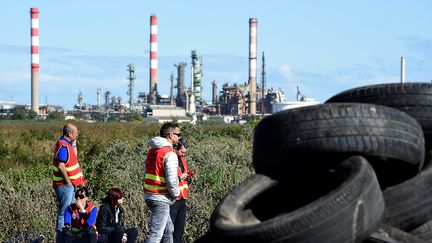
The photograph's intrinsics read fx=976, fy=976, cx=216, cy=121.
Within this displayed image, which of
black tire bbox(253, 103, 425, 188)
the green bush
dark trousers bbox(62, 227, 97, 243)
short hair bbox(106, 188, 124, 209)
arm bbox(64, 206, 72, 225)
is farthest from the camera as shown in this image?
the green bush

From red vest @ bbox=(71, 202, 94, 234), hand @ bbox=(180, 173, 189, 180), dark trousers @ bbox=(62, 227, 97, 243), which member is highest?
hand @ bbox=(180, 173, 189, 180)

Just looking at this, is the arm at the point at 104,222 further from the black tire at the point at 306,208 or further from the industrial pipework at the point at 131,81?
the industrial pipework at the point at 131,81

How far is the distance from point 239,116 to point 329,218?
106615 millimetres

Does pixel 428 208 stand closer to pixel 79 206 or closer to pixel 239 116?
pixel 79 206

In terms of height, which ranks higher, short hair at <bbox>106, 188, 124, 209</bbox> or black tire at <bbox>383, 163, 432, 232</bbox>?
black tire at <bbox>383, 163, 432, 232</bbox>

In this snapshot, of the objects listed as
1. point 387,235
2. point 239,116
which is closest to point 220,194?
point 387,235

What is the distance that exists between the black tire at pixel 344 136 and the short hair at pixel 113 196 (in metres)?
2.94

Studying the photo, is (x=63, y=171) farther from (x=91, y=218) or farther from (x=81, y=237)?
(x=81, y=237)

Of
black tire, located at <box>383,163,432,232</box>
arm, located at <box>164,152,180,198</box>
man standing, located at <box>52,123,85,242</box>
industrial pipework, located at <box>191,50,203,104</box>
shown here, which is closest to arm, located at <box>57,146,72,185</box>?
man standing, located at <box>52,123,85,242</box>

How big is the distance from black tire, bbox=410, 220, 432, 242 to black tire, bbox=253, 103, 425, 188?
0.46m

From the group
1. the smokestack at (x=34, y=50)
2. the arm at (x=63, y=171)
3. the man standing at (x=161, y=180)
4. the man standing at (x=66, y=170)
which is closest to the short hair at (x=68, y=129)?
the man standing at (x=66, y=170)

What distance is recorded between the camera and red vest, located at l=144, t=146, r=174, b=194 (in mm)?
10008

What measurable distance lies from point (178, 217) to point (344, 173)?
11.7 feet

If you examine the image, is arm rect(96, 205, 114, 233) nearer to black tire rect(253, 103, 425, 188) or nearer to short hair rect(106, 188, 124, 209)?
short hair rect(106, 188, 124, 209)
